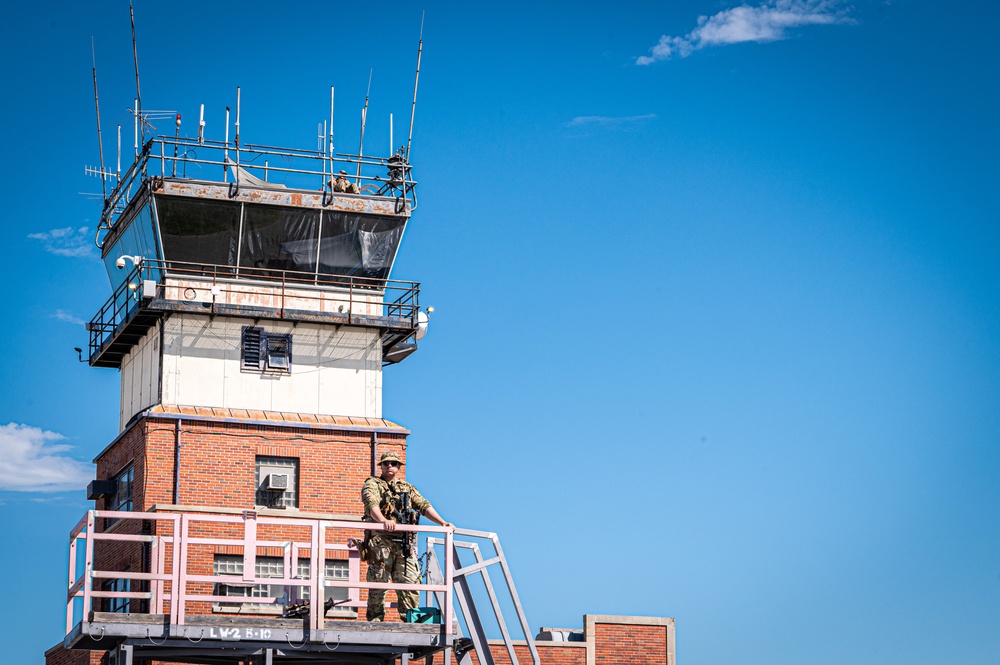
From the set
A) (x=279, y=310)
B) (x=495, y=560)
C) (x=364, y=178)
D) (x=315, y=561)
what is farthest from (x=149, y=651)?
(x=364, y=178)

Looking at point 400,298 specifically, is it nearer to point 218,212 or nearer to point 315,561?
point 218,212

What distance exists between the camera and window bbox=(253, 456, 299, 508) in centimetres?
3825

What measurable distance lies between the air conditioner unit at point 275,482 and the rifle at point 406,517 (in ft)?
42.8

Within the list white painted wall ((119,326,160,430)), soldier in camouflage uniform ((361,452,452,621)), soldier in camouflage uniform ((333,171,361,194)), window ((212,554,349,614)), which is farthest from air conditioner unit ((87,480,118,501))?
soldier in camouflage uniform ((361,452,452,621))

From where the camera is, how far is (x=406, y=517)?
25.5m

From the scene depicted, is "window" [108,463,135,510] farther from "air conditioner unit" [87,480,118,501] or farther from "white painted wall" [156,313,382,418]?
"white painted wall" [156,313,382,418]

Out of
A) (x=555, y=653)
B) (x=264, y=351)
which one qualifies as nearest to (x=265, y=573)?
(x=264, y=351)

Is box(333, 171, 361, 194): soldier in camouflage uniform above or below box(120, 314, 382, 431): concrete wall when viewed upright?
above

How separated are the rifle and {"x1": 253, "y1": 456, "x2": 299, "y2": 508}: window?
13.0 metres

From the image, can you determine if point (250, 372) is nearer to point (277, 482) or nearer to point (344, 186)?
point (277, 482)

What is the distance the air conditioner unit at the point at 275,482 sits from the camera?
3822 centimetres

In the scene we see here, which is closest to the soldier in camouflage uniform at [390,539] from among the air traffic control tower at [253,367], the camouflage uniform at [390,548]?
the camouflage uniform at [390,548]

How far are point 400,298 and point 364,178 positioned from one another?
3190mm

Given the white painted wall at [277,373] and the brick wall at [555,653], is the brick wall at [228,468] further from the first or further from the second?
the brick wall at [555,653]
